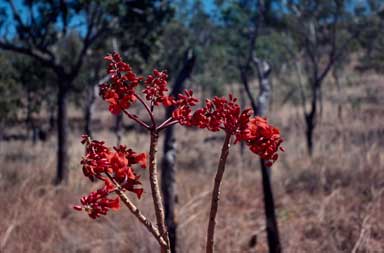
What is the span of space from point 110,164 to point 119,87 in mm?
158

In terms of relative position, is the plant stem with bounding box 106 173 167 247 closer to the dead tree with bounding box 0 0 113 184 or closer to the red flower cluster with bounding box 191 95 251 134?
the red flower cluster with bounding box 191 95 251 134

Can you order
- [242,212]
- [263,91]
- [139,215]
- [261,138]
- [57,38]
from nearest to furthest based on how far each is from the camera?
[139,215] → [261,138] → [263,91] → [242,212] → [57,38]

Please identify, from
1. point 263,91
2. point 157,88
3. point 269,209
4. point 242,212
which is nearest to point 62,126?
point 242,212

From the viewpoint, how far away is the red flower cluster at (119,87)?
862 mm

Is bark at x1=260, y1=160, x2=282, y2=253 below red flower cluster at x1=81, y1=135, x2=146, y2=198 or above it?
below

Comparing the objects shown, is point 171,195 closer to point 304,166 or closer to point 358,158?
point 358,158

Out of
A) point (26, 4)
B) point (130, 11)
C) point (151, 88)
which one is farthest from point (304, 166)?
point (151, 88)

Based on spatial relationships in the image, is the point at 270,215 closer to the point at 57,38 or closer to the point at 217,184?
the point at 217,184

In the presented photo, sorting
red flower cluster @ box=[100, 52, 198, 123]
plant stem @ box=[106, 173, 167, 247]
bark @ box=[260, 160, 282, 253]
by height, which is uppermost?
red flower cluster @ box=[100, 52, 198, 123]

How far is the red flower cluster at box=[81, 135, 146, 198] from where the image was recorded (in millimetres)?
826

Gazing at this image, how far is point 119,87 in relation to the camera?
34.5 inches

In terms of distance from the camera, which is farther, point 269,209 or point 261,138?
point 269,209

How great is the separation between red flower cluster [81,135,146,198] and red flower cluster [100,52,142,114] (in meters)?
0.08

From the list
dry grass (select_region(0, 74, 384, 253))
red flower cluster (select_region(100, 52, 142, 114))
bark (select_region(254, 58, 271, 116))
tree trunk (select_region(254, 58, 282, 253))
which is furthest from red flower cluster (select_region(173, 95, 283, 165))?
bark (select_region(254, 58, 271, 116))
